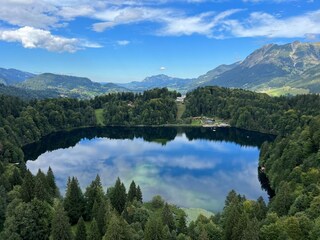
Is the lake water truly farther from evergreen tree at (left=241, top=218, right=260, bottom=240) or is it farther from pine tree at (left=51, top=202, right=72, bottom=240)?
pine tree at (left=51, top=202, right=72, bottom=240)

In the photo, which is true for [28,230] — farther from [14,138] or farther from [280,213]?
[14,138]

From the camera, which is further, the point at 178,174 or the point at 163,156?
the point at 163,156

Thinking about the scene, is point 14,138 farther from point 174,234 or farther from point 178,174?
point 174,234

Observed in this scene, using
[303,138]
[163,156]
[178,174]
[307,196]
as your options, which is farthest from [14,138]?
[307,196]

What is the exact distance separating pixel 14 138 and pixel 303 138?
122781 millimetres

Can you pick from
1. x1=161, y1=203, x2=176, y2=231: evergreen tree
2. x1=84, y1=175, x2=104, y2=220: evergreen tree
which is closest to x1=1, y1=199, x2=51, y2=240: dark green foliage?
x1=84, y1=175, x2=104, y2=220: evergreen tree

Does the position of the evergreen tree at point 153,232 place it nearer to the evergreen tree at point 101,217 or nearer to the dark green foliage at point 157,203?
the evergreen tree at point 101,217

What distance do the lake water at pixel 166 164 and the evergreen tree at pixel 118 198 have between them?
81.0ft

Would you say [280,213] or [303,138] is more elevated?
[303,138]

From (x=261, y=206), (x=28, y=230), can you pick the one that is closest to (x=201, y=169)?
(x=261, y=206)

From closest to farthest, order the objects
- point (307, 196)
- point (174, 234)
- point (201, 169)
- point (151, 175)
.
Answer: point (174, 234) < point (307, 196) < point (151, 175) < point (201, 169)

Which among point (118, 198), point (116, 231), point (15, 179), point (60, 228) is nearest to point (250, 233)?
point (116, 231)

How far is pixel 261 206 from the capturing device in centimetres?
6812

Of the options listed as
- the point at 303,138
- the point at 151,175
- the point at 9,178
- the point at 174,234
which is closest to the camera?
the point at 174,234
